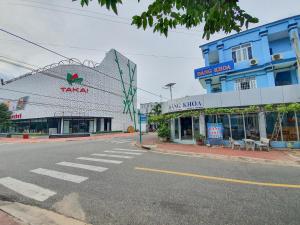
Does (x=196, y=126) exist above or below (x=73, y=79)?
below

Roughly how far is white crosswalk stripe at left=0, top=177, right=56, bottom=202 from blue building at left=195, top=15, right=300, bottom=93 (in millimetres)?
17418

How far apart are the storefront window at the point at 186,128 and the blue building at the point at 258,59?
481 centimetres

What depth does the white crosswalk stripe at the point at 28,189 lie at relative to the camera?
4695 millimetres

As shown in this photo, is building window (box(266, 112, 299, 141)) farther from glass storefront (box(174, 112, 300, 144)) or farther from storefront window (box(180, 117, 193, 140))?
storefront window (box(180, 117, 193, 140))

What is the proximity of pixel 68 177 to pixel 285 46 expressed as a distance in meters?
21.3

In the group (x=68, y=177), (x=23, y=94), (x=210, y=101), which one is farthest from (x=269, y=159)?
(x=23, y=94)

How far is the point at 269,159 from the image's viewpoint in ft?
29.9

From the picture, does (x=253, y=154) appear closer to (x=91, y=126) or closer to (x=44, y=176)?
(x=44, y=176)

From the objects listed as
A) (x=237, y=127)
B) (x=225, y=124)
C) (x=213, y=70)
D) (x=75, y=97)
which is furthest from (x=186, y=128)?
(x=75, y=97)

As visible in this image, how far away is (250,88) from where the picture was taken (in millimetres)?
16453

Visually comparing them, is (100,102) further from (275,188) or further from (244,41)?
(275,188)

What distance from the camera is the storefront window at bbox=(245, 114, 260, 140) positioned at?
13680 mm

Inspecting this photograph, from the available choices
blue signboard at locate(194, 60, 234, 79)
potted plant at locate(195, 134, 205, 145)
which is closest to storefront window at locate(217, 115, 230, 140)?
potted plant at locate(195, 134, 205, 145)

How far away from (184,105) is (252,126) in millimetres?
6138
